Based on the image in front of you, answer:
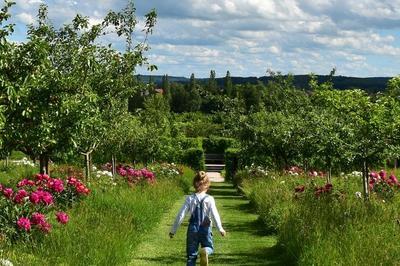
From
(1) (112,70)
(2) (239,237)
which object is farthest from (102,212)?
(1) (112,70)

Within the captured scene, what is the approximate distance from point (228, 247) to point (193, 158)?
24.6m

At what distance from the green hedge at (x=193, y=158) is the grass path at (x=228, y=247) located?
66.1ft

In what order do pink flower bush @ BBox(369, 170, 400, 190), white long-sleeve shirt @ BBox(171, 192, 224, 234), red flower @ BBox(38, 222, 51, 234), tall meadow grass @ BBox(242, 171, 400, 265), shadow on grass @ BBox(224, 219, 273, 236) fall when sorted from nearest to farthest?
tall meadow grass @ BBox(242, 171, 400, 265) → white long-sleeve shirt @ BBox(171, 192, 224, 234) → red flower @ BBox(38, 222, 51, 234) → shadow on grass @ BBox(224, 219, 273, 236) → pink flower bush @ BBox(369, 170, 400, 190)

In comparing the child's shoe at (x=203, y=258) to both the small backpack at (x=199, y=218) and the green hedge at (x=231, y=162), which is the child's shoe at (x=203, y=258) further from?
the green hedge at (x=231, y=162)

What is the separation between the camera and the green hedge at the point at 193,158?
35.3 metres

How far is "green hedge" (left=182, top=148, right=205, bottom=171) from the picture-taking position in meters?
35.3

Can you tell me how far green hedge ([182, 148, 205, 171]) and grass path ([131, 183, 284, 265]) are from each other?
20.2 m

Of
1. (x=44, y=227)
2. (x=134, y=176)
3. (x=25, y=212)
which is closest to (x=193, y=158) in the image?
(x=134, y=176)

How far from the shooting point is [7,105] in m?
Answer: 7.59

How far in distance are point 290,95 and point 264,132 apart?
1922 mm

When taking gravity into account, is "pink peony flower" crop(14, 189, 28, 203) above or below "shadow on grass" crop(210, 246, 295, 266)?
above

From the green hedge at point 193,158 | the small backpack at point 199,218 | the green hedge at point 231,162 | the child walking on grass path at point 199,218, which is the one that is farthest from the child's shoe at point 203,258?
the green hedge at point 193,158

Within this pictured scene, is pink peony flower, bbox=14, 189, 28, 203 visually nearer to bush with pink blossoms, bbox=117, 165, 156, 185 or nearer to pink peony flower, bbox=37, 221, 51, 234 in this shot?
pink peony flower, bbox=37, 221, 51, 234

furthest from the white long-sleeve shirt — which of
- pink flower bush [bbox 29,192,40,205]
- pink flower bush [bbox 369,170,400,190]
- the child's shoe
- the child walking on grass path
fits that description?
pink flower bush [bbox 369,170,400,190]
